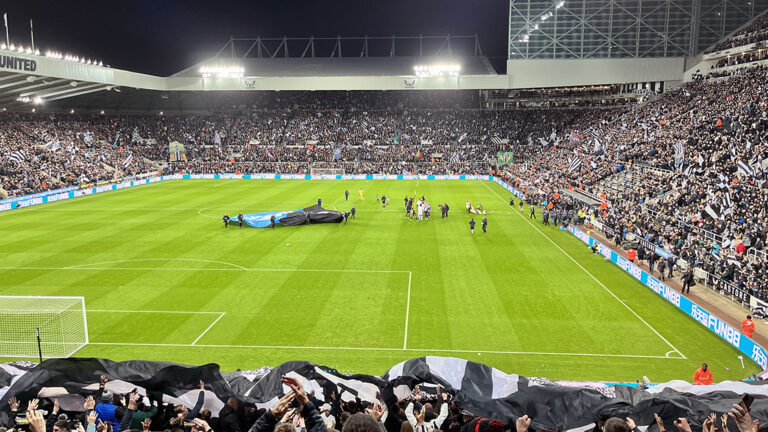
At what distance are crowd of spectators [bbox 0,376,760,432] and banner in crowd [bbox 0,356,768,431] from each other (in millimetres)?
220

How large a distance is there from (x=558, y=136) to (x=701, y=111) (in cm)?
2823

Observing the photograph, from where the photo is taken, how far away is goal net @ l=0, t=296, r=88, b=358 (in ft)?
53.2

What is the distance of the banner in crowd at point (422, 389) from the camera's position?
9156mm

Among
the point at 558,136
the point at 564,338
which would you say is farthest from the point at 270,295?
the point at 558,136

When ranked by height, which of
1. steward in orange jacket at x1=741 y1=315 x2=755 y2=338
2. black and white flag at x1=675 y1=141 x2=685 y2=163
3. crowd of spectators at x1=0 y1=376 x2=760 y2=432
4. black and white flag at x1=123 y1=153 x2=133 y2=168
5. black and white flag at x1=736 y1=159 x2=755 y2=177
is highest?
black and white flag at x1=675 y1=141 x2=685 y2=163

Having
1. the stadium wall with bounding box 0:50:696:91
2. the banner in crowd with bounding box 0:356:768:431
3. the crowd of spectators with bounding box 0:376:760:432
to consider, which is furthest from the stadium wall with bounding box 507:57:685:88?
the crowd of spectators with bounding box 0:376:760:432

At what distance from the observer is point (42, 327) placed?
17438 mm

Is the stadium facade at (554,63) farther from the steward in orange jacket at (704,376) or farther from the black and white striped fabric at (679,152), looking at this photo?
the steward in orange jacket at (704,376)

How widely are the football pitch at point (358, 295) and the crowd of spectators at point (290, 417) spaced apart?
21.8 ft

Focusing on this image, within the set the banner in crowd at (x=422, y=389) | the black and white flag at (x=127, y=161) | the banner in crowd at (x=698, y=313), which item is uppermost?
the black and white flag at (x=127, y=161)

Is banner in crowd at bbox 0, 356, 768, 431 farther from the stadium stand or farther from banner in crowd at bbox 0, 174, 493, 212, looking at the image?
banner in crowd at bbox 0, 174, 493, 212

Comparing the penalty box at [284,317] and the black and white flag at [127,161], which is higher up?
the black and white flag at [127,161]

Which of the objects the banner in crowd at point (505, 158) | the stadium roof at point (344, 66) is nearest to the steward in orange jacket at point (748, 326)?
the banner in crowd at point (505, 158)

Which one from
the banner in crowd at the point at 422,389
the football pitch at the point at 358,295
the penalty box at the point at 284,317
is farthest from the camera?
the penalty box at the point at 284,317
